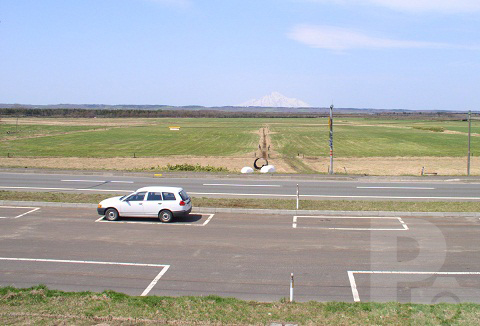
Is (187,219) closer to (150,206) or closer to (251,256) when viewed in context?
(150,206)

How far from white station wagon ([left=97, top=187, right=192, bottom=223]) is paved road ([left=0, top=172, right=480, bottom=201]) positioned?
7106mm

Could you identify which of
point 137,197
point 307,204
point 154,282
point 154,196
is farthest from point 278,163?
point 154,282

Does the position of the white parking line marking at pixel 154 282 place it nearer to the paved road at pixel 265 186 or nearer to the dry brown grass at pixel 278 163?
the paved road at pixel 265 186

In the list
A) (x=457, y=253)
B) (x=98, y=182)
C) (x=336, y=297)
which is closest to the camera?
(x=336, y=297)

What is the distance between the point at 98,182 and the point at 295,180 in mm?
13871

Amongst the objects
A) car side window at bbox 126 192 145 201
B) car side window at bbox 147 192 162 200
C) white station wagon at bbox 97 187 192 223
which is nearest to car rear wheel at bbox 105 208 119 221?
white station wagon at bbox 97 187 192 223

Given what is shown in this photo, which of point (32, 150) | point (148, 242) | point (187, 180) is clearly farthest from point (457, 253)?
point (32, 150)

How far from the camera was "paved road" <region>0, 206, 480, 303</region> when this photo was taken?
39.9 ft

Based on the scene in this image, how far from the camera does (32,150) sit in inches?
2576

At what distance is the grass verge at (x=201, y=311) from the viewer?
960cm

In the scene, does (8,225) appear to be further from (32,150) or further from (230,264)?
(32,150)

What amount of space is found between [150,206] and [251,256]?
636cm

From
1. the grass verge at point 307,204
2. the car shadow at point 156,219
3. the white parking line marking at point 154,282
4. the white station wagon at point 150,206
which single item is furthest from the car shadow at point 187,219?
the white parking line marking at point 154,282

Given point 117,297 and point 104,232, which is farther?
point 104,232
